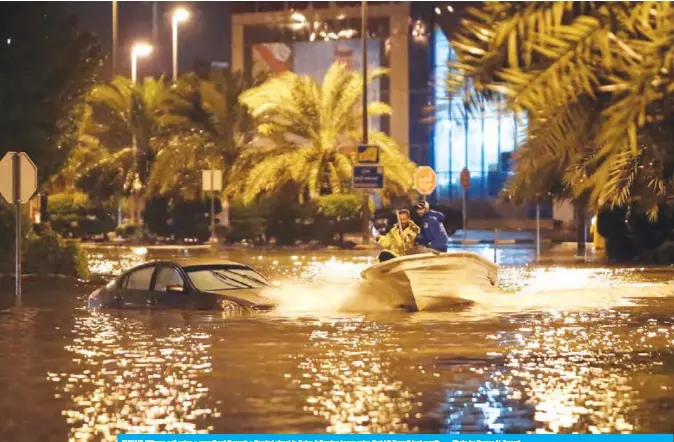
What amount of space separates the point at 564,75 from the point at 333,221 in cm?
4622

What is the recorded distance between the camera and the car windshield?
2086 cm

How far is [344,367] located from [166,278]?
771 cm

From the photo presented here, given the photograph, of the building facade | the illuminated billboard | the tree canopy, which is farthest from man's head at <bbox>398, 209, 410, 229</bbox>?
the illuminated billboard

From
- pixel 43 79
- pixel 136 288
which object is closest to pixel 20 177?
pixel 136 288

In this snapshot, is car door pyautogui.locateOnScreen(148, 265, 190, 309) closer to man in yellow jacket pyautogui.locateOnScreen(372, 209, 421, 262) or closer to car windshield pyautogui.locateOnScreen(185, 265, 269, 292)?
car windshield pyautogui.locateOnScreen(185, 265, 269, 292)

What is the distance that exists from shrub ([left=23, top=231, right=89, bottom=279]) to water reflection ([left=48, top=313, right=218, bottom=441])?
11.5m

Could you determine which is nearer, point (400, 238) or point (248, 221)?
point (400, 238)

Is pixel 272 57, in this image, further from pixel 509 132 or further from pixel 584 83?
pixel 584 83

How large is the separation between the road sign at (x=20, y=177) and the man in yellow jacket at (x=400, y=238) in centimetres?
637

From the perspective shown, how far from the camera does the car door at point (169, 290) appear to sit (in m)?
20.6

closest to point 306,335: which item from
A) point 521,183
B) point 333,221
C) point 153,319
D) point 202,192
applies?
point 153,319

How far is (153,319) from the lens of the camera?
19984 millimetres

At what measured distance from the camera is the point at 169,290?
2075 centimetres

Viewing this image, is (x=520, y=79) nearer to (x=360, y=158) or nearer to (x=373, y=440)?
(x=373, y=440)
